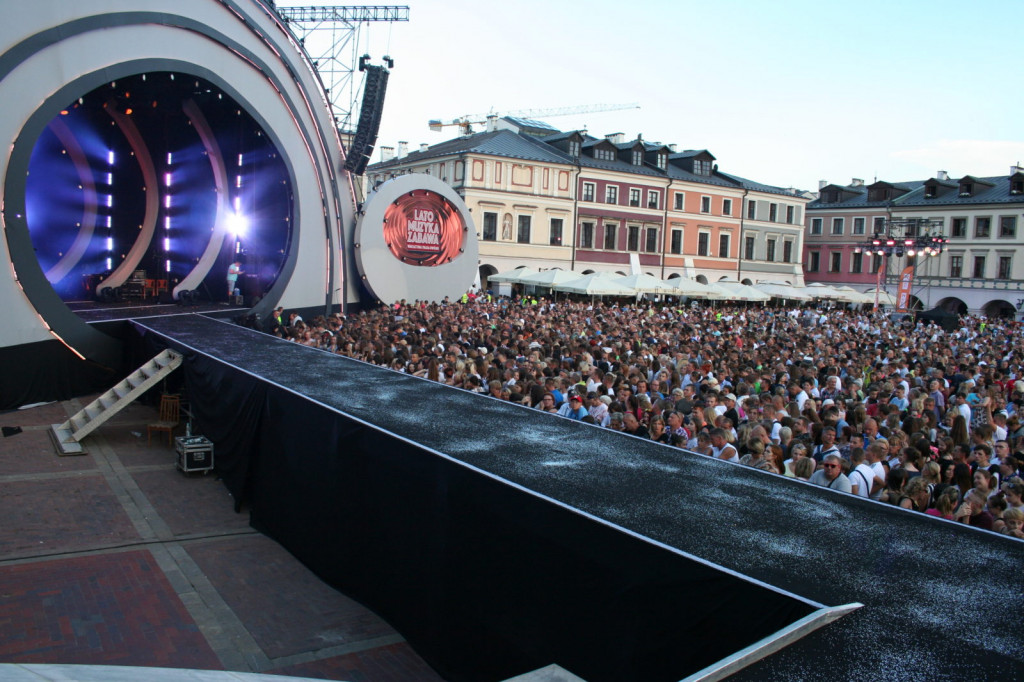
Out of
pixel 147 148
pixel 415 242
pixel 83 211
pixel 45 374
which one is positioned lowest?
pixel 45 374

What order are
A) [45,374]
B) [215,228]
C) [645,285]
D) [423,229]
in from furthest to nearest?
[645,285]
[423,229]
[215,228]
[45,374]

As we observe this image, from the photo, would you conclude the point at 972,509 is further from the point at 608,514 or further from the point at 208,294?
the point at 208,294

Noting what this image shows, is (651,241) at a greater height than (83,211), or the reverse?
(651,241)

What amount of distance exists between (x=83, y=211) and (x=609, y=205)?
32.0 m

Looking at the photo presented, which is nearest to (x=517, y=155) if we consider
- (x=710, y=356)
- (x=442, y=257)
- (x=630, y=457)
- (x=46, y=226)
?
(x=442, y=257)

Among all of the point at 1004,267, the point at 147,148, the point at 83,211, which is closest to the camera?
the point at 83,211

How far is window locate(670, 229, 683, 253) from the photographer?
49.8 metres

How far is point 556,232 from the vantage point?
1770 inches

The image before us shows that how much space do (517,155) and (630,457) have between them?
38.2m

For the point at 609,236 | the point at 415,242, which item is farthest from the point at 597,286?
the point at 609,236

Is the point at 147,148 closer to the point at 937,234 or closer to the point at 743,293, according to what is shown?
the point at 743,293

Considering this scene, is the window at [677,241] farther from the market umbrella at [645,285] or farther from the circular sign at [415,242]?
the circular sign at [415,242]

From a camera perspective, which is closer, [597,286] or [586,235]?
[597,286]

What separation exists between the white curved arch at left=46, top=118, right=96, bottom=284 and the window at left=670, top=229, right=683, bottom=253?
36.7 m
